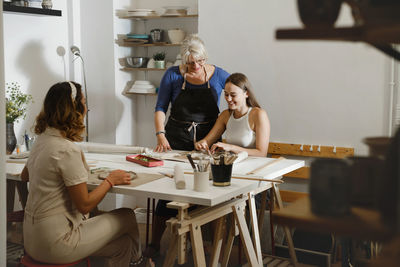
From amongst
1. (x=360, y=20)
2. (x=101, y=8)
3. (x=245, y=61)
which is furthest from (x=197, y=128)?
(x=360, y=20)

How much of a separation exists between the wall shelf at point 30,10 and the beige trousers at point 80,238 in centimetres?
209

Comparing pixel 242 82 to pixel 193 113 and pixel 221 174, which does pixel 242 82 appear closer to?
pixel 193 113

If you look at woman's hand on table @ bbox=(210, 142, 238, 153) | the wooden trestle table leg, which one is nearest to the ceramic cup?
the wooden trestle table leg

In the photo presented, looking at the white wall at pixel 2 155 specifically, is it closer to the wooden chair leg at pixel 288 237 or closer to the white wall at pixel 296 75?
the wooden chair leg at pixel 288 237

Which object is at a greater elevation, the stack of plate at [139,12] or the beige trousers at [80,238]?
the stack of plate at [139,12]

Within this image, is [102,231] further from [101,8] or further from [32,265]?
[101,8]

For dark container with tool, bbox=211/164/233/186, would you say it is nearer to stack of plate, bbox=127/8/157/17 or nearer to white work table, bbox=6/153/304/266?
white work table, bbox=6/153/304/266

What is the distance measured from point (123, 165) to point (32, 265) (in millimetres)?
881

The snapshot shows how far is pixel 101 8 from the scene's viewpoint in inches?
181

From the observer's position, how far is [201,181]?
2.37 meters

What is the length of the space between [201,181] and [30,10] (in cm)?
246

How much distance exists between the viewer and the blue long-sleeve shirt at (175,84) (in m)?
3.72

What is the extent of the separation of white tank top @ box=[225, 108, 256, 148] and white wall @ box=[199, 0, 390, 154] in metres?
0.61

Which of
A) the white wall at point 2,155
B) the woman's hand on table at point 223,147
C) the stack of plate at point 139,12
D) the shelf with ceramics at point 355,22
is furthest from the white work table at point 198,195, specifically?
the stack of plate at point 139,12
